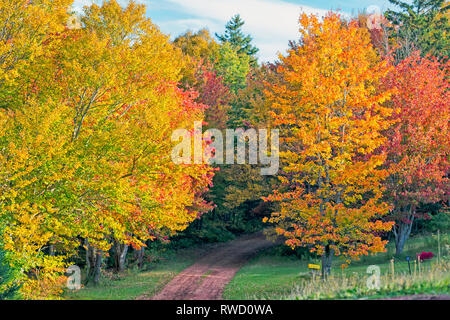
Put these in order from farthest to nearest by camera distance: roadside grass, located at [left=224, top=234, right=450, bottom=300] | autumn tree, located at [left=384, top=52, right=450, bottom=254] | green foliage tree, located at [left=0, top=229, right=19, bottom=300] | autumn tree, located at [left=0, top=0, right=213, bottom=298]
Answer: autumn tree, located at [left=384, top=52, right=450, bottom=254] < autumn tree, located at [left=0, top=0, right=213, bottom=298] < green foliage tree, located at [left=0, top=229, right=19, bottom=300] < roadside grass, located at [left=224, top=234, right=450, bottom=300]

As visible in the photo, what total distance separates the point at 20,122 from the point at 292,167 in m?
10.5

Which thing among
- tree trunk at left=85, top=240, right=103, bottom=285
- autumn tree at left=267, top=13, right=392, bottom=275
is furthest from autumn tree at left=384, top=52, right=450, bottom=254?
tree trunk at left=85, top=240, right=103, bottom=285

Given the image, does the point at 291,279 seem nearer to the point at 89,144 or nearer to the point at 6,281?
the point at 89,144

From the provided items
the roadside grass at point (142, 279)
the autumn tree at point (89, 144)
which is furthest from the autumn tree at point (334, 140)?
the roadside grass at point (142, 279)

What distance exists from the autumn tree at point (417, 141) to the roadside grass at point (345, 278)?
2956 millimetres

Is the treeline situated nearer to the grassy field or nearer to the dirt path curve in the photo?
the grassy field

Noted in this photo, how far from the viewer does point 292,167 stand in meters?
17.7

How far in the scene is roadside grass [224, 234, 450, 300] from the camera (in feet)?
37.0

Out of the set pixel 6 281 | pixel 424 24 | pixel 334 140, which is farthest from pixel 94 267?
pixel 424 24

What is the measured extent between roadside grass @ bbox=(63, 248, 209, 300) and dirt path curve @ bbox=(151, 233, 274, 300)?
762 millimetres

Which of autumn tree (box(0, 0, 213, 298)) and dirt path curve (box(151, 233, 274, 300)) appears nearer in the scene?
autumn tree (box(0, 0, 213, 298))

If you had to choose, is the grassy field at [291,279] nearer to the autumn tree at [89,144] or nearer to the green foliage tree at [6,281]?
the autumn tree at [89,144]
